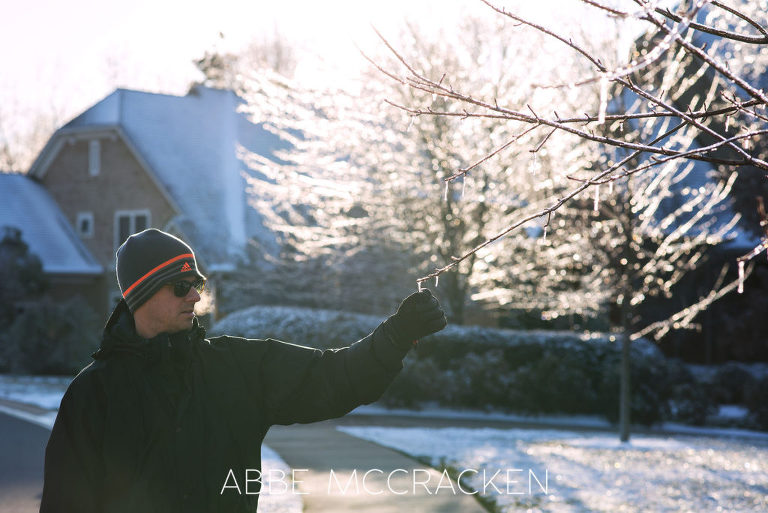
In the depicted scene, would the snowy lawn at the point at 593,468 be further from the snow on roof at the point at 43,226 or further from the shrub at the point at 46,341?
the snow on roof at the point at 43,226

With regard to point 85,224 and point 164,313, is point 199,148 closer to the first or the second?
point 85,224

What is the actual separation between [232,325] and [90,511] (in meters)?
15.4

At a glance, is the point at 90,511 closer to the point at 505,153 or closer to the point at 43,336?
the point at 505,153

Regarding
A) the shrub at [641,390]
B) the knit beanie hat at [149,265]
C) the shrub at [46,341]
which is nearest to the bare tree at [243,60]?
the shrub at [46,341]

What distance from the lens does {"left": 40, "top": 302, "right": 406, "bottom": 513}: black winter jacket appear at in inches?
114

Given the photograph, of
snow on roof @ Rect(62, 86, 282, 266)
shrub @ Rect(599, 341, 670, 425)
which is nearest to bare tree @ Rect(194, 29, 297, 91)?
snow on roof @ Rect(62, 86, 282, 266)

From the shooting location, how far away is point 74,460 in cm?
Answer: 286

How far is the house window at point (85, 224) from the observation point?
30312 millimetres

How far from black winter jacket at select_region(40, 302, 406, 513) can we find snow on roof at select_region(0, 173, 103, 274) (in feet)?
86.3

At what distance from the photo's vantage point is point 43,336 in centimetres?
2095

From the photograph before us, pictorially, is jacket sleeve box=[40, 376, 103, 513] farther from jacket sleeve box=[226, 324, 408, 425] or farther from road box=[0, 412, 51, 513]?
road box=[0, 412, 51, 513]

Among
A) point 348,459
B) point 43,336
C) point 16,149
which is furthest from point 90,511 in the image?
point 16,149

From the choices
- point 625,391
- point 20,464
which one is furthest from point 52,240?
point 625,391

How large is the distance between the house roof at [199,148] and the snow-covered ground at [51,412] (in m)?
7.41
